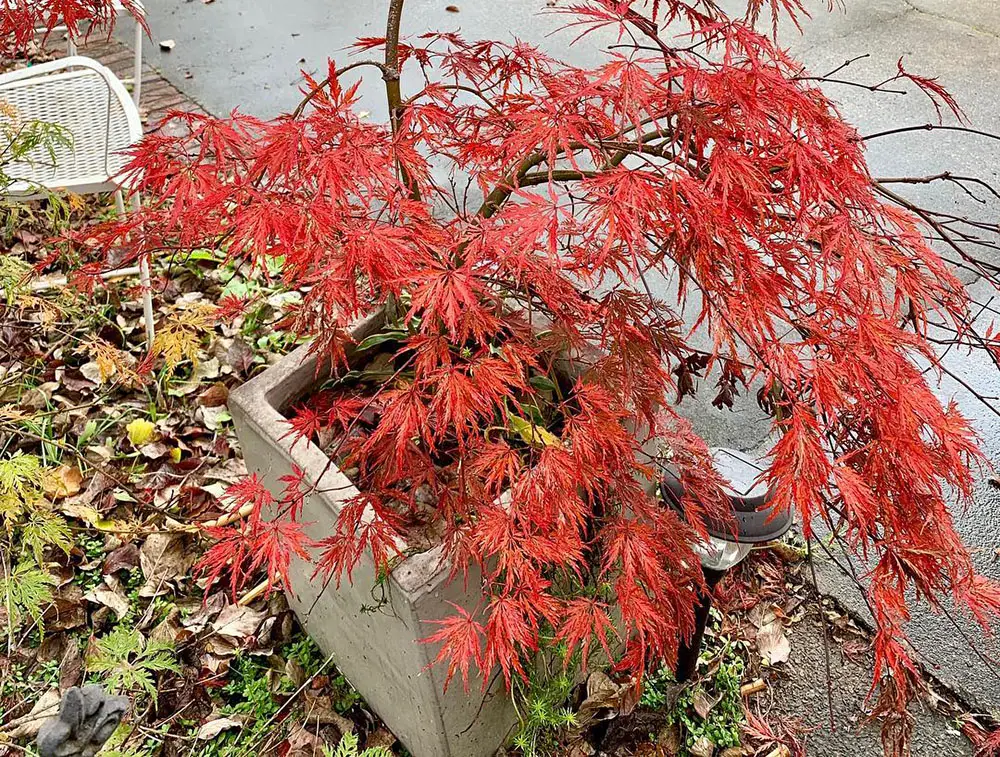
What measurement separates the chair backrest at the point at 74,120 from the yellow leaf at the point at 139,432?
0.57 metres

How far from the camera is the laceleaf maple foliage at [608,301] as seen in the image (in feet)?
3.22

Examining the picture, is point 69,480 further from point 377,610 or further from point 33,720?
point 377,610

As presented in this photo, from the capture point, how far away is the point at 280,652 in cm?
171

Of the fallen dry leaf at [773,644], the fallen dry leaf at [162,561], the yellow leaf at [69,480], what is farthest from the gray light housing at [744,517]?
the yellow leaf at [69,480]

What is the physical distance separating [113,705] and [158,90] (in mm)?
2926

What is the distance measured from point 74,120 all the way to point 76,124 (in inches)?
0.8

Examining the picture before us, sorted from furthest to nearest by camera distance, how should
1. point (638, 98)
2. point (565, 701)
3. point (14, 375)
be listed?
1. point (14, 375)
2. point (565, 701)
3. point (638, 98)

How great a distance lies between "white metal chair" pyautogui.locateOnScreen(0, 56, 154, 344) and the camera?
6.12 ft

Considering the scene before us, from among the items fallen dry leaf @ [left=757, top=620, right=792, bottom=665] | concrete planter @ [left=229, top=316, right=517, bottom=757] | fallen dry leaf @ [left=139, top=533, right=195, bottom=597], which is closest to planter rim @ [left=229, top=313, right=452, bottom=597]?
concrete planter @ [left=229, top=316, right=517, bottom=757]

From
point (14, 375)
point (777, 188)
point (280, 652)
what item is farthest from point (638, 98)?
point (14, 375)

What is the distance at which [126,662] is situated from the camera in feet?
4.77

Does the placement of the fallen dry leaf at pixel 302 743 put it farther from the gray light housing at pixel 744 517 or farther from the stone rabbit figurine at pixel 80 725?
the gray light housing at pixel 744 517

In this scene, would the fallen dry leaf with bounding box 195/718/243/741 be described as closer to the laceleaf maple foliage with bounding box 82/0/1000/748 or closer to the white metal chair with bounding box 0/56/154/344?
the laceleaf maple foliage with bounding box 82/0/1000/748

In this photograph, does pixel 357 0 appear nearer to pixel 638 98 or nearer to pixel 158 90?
pixel 158 90
